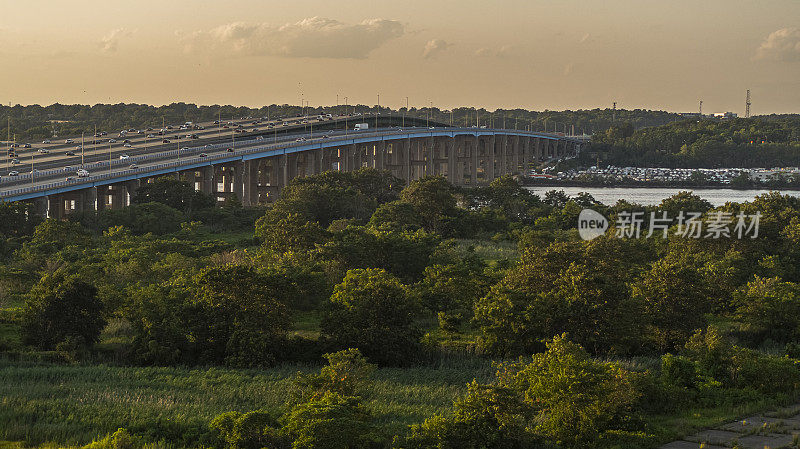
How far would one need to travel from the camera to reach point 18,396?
81.8 feet

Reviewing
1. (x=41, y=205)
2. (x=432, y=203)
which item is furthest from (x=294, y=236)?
(x=41, y=205)

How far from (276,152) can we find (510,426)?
91.9 meters

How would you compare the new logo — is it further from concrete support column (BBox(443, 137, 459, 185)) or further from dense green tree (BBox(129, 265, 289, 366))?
concrete support column (BBox(443, 137, 459, 185))

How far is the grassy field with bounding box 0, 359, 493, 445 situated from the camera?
22.7m

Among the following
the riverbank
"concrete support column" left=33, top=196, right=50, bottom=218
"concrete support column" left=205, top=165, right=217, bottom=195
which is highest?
"concrete support column" left=205, top=165, right=217, bottom=195

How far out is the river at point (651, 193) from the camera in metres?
138

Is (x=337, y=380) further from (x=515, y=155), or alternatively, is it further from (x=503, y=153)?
(x=515, y=155)

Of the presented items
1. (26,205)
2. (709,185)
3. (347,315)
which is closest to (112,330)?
(347,315)

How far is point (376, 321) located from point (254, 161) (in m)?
84.3

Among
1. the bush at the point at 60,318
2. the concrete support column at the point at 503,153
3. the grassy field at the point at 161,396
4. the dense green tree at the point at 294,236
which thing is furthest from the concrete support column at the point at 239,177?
the concrete support column at the point at 503,153

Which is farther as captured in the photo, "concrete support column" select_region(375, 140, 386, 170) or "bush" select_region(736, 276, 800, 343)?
"concrete support column" select_region(375, 140, 386, 170)

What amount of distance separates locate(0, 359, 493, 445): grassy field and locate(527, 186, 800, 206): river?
347 ft

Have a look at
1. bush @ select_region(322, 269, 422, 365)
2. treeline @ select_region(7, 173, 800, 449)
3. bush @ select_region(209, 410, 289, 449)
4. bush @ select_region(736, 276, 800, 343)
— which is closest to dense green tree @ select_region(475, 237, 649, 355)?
treeline @ select_region(7, 173, 800, 449)

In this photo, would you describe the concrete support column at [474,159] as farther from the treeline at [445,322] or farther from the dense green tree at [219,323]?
the dense green tree at [219,323]
